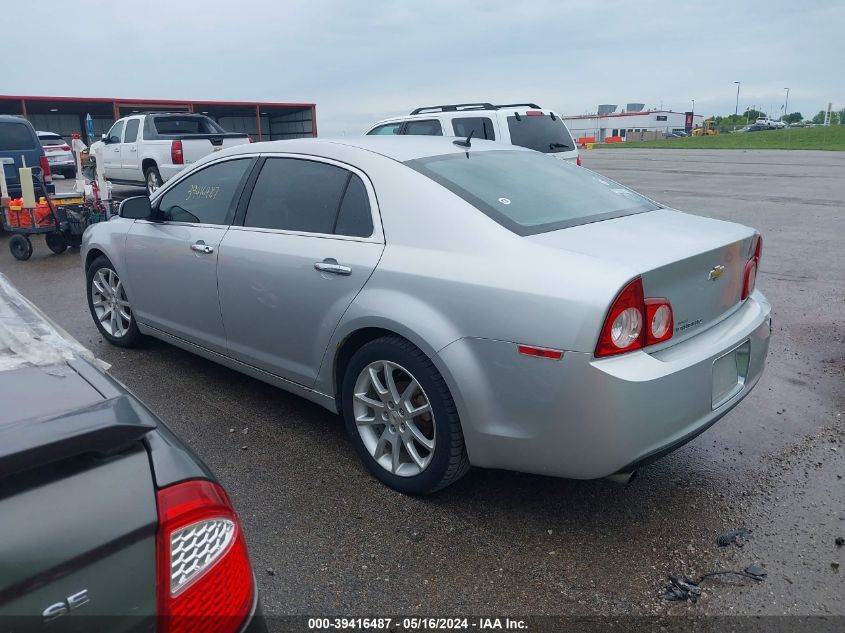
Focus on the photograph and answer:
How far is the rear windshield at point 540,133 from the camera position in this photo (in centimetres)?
1020

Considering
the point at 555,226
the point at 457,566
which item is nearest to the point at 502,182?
the point at 555,226

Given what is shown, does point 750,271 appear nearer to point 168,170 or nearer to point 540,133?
point 540,133

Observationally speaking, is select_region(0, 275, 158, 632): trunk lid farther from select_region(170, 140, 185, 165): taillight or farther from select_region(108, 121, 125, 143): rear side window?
select_region(108, 121, 125, 143): rear side window

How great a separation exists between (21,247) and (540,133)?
299 inches

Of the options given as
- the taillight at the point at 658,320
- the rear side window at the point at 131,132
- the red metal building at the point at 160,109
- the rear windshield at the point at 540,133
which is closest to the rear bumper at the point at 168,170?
the rear side window at the point at 131,132

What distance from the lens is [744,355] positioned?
3.19m

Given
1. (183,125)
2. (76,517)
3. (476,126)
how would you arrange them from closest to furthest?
(76,517) < (476,126) < (183,125)

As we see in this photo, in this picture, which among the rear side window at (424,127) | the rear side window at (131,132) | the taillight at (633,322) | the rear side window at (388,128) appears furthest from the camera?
the rear side window at (131,132)

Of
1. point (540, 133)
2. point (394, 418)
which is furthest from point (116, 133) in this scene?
point (394, 418)

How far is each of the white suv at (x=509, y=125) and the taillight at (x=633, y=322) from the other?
299 inches

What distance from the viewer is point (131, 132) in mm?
15766

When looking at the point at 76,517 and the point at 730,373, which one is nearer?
the point at 76,517

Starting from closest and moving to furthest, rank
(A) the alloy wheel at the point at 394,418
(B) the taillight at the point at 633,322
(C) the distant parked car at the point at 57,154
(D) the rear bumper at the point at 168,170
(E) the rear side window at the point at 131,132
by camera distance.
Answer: (B) the taillight at the point at 633,322 → (A) the alloy wheel at the point at 394,418 → (D) the rear bumper at the point at 168,170 → (E) the rear side window at the point at 131,132 → (C) the distant parked car at the point at 57,154

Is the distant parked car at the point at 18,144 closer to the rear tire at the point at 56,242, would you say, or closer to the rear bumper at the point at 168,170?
A: the rear bumper at the point at 168,170
